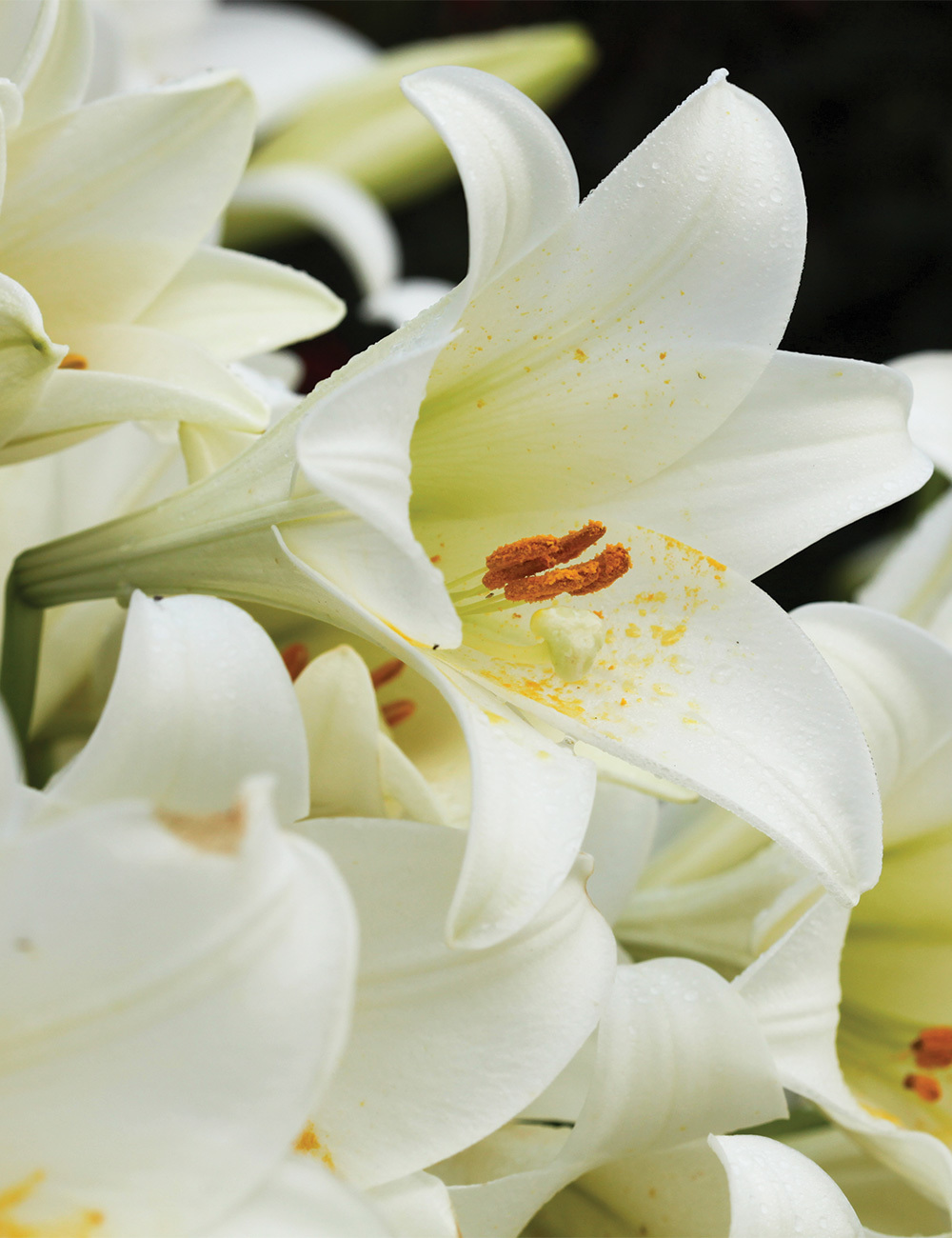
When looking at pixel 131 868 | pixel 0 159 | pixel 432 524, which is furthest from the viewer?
pixel 432 524

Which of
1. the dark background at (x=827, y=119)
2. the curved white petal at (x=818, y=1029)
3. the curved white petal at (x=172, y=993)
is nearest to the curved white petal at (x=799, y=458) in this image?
the curved white petal at (x=818, y=1029)

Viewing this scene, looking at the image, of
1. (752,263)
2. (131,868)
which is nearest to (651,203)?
(752,263)

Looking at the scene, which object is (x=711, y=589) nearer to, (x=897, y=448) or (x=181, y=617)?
(x=897, y=448)

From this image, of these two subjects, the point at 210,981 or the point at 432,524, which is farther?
the point at 432,524

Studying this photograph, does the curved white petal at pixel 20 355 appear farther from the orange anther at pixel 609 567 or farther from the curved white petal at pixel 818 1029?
the curved white petal at pixel 818 1029

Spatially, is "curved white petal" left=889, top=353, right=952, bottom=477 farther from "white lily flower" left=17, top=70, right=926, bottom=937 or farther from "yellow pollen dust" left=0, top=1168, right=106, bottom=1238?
"yellow pollen dust" left=0, top=1168, right=106, bottom=1238

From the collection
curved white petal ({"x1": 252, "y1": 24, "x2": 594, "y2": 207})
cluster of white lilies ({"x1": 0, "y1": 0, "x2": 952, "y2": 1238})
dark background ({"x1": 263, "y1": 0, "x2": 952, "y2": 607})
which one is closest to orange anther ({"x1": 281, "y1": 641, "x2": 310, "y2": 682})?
cluster of white lilies ({"x1": 0, "y1": 0, "x2": 952, "y2": 1238})

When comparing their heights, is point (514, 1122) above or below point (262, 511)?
below
